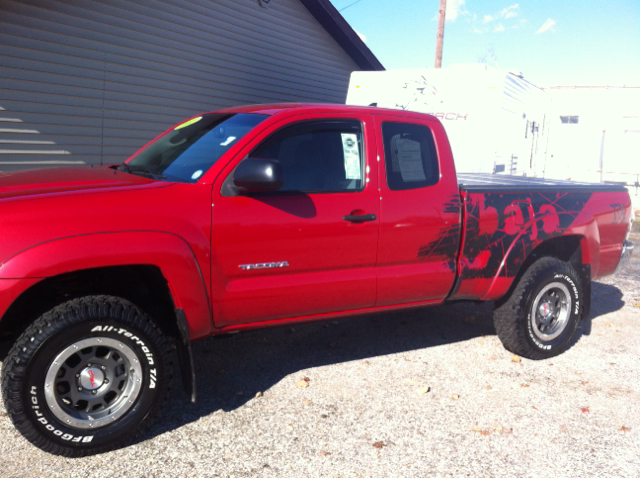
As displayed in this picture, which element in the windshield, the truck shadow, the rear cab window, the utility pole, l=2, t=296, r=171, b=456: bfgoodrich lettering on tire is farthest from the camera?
the utility pole

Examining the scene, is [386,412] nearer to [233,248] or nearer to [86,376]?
[233,248]

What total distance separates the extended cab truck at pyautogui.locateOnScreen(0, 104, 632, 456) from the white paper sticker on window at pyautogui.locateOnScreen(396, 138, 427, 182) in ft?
0.04

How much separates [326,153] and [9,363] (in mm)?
2250

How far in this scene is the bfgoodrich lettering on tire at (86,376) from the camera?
10.6ft

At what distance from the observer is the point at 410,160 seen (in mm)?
4562

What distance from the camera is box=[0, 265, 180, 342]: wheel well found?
3.42 m

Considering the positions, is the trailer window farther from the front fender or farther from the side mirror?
the front fender

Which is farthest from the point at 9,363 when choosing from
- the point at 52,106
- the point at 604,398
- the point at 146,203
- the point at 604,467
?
the point at 52,106

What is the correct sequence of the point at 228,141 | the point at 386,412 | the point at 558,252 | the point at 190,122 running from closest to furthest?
the point at 228,141 < the point at 386,412 < the point at 190,122 < the point at 558,252

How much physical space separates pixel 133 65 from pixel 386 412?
764cm

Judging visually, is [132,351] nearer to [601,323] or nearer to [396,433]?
[396,433]

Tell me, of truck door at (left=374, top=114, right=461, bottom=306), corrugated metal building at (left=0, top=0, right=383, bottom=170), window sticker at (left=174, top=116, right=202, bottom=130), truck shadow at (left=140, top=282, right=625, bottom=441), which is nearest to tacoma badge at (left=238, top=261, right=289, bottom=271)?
truck shadow at (left=140, top=282, right=625, bottom=441)

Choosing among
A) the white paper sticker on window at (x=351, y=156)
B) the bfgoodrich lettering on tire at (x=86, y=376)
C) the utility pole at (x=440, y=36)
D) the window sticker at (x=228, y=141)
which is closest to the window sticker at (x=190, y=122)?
the window sticker at (x=228, y=141)

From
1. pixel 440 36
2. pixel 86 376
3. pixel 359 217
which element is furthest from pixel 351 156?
pixel 440 36
